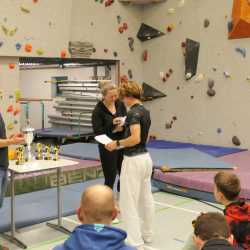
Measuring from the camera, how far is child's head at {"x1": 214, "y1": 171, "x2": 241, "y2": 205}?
7.61 ft

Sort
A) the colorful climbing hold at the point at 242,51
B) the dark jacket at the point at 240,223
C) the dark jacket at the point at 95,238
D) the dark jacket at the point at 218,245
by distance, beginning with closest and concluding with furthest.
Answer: the dark jacket at the point at 95,238 < the dark jacket at the point at 218,245 < the dark jacket at the point at 240,223 < the colorful climbing hold at the point at 242,51

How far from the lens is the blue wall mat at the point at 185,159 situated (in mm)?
5711

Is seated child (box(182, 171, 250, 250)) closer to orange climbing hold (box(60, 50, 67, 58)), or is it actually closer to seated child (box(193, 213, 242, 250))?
seated child (box(193, 213, 242, 250))

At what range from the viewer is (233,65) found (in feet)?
24.1

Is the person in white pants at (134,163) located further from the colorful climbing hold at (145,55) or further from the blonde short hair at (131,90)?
the colorful climbing hold at (145,55)

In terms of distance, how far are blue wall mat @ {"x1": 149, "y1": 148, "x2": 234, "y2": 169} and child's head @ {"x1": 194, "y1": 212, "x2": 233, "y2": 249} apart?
3768 millimetres

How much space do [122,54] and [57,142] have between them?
6.78 feet

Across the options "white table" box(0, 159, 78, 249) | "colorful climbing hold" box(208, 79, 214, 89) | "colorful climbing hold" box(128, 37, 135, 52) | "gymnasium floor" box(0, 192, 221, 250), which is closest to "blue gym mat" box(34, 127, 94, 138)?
"colorful climbing hold" box(128, 37, 135, 52)

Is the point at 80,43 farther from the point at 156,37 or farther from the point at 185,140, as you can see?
the point at 185,140

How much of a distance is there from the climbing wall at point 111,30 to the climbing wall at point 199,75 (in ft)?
0.87

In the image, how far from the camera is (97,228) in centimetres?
163

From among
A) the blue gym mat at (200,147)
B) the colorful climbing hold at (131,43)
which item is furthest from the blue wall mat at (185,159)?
the colorful climbing hold at (131,43)

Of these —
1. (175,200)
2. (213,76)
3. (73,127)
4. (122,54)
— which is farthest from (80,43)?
(175,200)

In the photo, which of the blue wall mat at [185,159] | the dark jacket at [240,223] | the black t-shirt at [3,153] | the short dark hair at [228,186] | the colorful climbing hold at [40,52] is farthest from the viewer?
the colorful climbing hold at [40,52]
